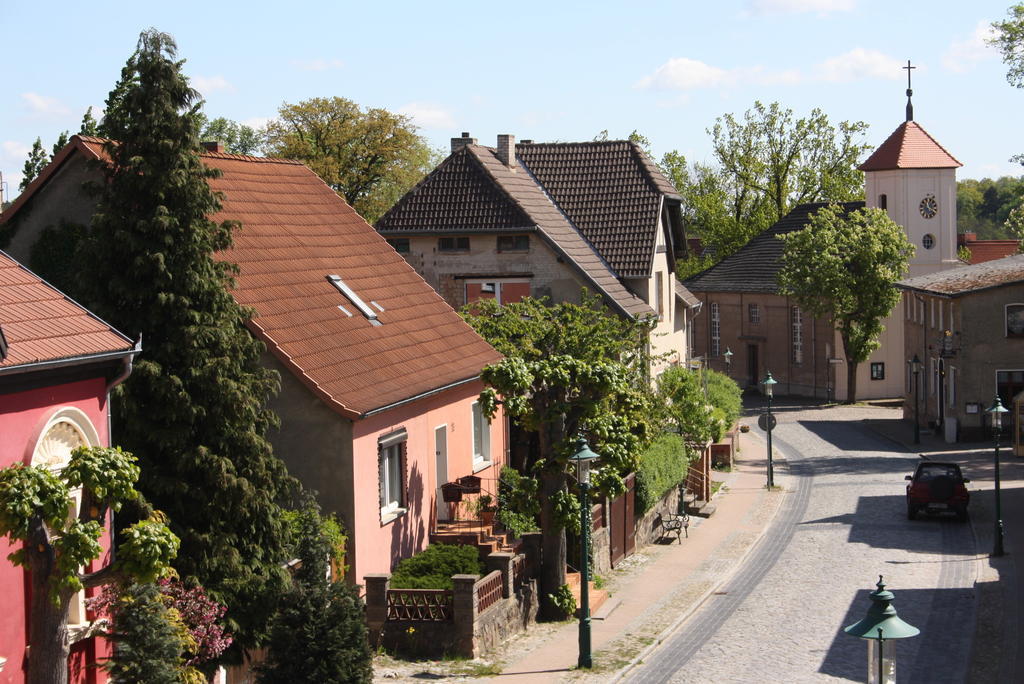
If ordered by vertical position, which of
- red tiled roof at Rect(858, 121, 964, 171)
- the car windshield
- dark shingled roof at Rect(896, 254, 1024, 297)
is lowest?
the car windshield

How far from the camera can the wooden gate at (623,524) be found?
28.4 meters

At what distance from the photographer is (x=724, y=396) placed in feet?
150

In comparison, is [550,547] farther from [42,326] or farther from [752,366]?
[752,366]

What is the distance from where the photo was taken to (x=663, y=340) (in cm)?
4506

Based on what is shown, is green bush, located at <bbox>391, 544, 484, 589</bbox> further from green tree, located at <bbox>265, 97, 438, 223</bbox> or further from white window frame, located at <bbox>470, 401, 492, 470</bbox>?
green tree, located at <bbox>265, 97, 438, 223</bbox>

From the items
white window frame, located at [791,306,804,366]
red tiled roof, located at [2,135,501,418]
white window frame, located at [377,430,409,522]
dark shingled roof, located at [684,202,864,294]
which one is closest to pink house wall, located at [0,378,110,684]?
red tiled roof, located at [2,135,501,418]

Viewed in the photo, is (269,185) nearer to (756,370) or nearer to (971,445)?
(971,445)

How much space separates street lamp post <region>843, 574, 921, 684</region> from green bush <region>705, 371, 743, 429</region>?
31.5 m

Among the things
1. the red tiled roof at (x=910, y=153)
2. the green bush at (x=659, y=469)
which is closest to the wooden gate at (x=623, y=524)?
the green bush at (x=659, y=469)

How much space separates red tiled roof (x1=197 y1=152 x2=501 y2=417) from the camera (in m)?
21.7

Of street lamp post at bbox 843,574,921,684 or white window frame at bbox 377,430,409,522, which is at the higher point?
white window frame at bbox 377,430,409,522

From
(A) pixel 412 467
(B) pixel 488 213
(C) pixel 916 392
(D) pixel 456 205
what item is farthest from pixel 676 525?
(C) pixel 916 392

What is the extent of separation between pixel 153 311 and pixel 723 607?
42.7 ft

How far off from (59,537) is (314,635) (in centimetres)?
472
